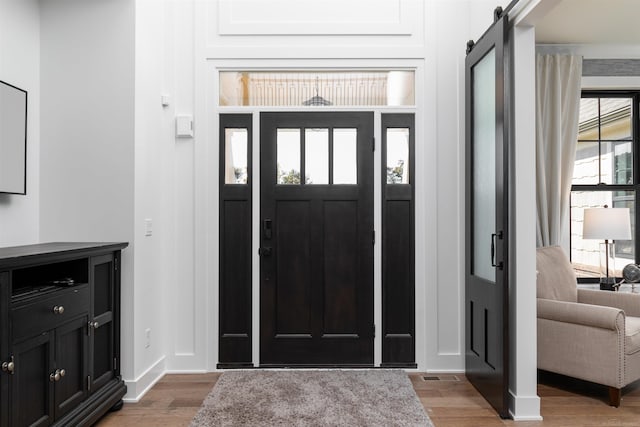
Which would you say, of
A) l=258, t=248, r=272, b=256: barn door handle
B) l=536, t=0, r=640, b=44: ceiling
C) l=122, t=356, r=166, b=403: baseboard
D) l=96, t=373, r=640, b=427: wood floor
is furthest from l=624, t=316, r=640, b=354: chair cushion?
l=122, t=356, r=166, b=403: baseboard

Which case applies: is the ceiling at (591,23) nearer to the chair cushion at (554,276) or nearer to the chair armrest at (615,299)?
the chair cushion at (554,276)

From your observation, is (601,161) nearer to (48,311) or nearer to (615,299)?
(615,299)

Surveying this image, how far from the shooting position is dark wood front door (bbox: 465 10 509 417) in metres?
2.68

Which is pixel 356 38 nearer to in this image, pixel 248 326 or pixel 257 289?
pixel 257 289

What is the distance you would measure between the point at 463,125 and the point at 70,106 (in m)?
2.79

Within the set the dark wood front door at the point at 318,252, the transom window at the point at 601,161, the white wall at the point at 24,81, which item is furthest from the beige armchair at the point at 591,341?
the white wall at the point at 24,81

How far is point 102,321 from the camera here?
8.66 feet

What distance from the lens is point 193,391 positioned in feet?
10.2

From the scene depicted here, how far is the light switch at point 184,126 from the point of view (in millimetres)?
3467

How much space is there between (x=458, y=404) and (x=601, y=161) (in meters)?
2.78

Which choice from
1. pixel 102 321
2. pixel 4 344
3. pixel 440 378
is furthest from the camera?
pixel 440 378

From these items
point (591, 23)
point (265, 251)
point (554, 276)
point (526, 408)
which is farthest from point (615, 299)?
point (265, 251)

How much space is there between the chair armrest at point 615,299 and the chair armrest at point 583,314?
0.57m

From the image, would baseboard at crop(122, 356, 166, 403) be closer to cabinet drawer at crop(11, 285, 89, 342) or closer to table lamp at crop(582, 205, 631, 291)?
cabinet drawer at crop(11, 285, 89, 342)
